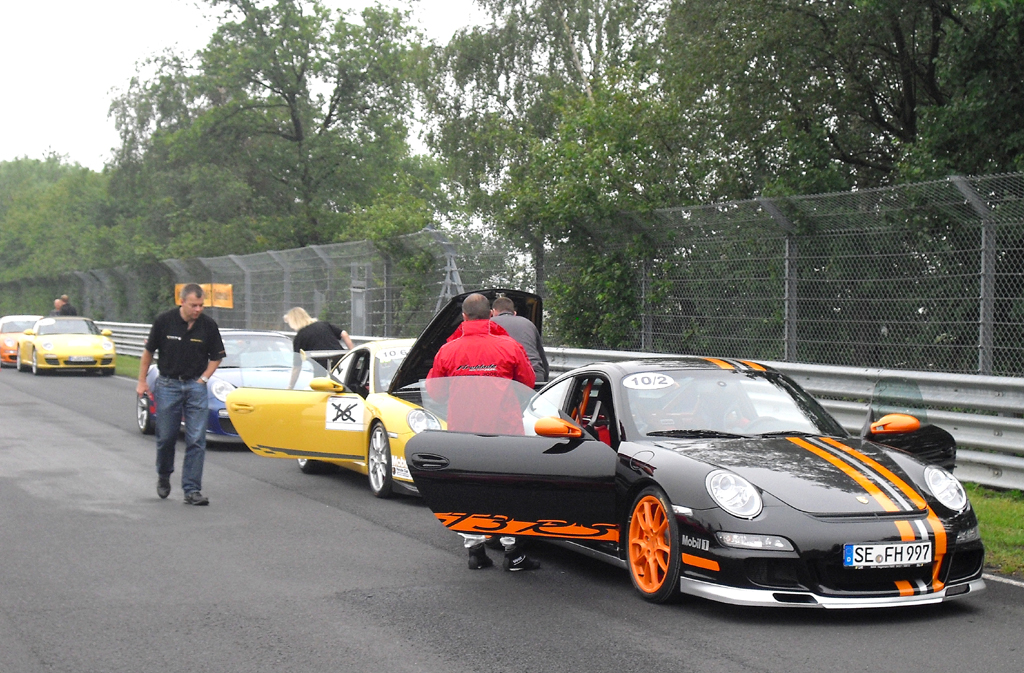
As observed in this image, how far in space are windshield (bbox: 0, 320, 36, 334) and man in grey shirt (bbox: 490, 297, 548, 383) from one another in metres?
22.3

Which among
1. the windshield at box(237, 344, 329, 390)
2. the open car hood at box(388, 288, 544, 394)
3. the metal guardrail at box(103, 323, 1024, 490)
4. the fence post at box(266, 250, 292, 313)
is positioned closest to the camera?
the open car hood at box(388, 288, 544, 394)

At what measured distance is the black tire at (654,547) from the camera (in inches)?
221

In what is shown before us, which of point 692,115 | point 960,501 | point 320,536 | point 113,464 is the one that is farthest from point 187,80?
point 960,501

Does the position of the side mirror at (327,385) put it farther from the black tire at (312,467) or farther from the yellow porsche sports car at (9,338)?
the yellow porsche sports car at (9,338)

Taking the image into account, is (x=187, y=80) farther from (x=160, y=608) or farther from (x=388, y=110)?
(x=160, y=608)

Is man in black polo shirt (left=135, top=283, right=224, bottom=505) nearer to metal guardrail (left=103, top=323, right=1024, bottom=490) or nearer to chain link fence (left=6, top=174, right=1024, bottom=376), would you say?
metal guardrail (left=103, top=323, right=1024, bottom=490)

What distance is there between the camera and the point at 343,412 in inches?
388

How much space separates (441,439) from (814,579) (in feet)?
6.51

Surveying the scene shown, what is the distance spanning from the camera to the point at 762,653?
15.9 feet

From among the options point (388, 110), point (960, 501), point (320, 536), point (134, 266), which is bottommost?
point (320, 536)

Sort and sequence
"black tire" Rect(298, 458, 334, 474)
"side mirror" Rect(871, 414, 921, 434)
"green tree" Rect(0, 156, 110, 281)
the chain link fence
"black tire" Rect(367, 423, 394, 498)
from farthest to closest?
"green tree" Rect(0, 156, 110, 281)
"black tire" Rect(298, 458, 334, 474)
the chain link fence
"black tire" Rect(367, 423, 394, 498)
"side mirror" Rect(871, 414, 921, 434)

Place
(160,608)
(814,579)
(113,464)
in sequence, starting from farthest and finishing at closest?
(113,464), (160,608), (814,579)

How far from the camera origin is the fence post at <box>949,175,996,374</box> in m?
9.95

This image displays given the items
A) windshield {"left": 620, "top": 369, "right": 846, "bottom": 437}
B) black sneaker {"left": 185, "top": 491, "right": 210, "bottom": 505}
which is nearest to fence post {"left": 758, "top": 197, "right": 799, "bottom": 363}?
windshield {"left": 620, "top": 369, "right": 846, "bottom": 437}
